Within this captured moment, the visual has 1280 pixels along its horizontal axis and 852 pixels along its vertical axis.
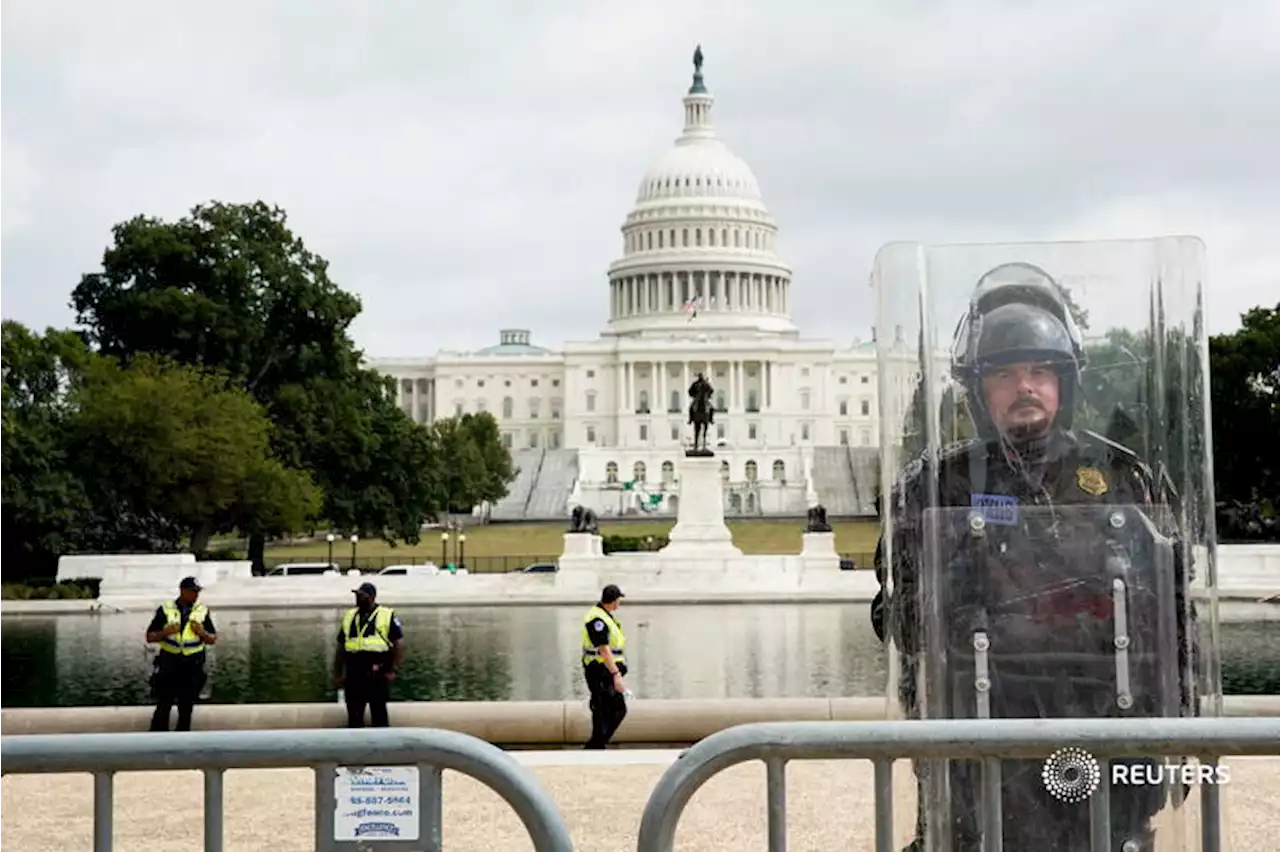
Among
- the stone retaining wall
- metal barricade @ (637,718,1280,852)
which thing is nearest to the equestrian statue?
the stone retaining wall

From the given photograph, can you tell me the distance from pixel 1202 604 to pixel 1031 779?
74cm

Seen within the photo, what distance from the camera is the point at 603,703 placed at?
450 inches

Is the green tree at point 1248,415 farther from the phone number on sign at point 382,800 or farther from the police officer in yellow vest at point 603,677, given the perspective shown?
the phone number on sign at point 382,800

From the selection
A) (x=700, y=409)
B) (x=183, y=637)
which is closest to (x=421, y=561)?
(x=700, y=409)

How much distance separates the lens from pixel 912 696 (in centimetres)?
457

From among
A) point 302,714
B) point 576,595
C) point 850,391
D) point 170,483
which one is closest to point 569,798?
point 302,714

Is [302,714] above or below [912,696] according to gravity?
below

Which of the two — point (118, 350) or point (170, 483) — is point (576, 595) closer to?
point (170, 483)

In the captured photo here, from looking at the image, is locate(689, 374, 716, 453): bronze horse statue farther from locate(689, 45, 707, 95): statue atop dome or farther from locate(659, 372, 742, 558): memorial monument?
locate(689, 45, 707, 95): statue atop dome

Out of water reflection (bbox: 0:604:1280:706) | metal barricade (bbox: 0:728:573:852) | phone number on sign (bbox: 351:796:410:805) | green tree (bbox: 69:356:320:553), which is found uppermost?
green tree (bbox: 69:356:320:553)

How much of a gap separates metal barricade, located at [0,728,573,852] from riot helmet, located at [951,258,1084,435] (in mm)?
1701

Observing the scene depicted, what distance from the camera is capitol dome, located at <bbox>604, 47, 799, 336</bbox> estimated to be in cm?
13650

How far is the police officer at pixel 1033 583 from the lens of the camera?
425cm

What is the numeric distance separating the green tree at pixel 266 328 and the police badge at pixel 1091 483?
43.0m
